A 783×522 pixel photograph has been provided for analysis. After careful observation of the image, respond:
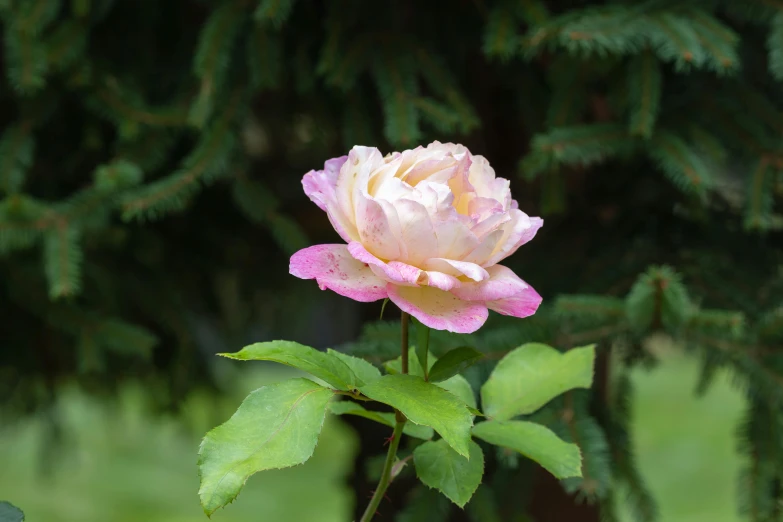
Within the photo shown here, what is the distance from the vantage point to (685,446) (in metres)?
4.38

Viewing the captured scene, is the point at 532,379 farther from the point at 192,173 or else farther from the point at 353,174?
the point at 192,173

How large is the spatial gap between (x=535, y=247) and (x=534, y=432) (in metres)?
0.94

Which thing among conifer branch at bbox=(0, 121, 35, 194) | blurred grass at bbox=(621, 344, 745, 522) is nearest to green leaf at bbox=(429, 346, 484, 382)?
conifer branch at bbox=(0, 121, 35, 194)

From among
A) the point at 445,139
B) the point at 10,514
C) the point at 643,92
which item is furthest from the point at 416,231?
the point at 445,139

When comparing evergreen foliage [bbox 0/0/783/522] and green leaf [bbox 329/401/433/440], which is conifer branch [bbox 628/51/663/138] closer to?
evergreen foliage [bbox 0/0/783/522]

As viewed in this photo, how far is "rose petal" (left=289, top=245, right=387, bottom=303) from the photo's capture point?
0.42m

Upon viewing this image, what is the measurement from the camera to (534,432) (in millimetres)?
493

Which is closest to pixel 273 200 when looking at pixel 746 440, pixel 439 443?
pixel 746 440

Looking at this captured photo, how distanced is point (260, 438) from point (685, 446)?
174 inches

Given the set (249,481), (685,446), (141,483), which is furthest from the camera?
(685,446)

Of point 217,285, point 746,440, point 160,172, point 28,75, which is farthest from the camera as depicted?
point 217,285

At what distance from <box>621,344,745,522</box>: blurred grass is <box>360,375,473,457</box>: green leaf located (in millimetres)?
2897

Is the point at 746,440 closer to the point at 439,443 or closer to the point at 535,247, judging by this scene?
the point at 535,247

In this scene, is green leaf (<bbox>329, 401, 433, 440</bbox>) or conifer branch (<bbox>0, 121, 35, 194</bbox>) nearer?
green leaf (<bbox>329, 401, 433, 440</bbox>)
